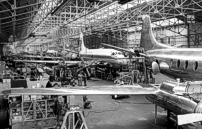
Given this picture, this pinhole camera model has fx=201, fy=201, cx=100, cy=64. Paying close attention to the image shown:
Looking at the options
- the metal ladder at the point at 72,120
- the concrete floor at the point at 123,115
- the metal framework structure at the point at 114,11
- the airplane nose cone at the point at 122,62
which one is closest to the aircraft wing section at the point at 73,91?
the metal ladder at the point at 72,120

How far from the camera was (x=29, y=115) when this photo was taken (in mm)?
9984

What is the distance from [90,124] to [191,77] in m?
6.38

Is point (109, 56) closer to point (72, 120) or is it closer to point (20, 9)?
point (20, 9)

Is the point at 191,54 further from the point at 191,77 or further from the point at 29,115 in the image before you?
the point at 29,115

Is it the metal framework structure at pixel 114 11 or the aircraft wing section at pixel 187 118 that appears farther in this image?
the metal framework structure at pixel 114 11

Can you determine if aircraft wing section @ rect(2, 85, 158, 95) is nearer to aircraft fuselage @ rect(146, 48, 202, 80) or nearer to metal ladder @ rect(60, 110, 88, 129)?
metal ladder @ rect(60, 110, 88, 129)

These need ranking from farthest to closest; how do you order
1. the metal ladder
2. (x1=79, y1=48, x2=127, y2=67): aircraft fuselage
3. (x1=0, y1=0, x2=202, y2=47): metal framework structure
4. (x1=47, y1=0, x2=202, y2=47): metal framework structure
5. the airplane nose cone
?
(x1=47, y1=0, x2=202, y2=47): metal framework structure, (x1=79, y1=48, x2=127, y2=67): aircraft fuselage, the airplane nose cone, (x1=0, y1=0, x2=202, y2=47): metal framework structure, the metal ladder

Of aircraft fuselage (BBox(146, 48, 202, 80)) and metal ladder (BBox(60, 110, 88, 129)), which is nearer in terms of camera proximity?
metal ladder (BBox(60, 110, 88, 129))

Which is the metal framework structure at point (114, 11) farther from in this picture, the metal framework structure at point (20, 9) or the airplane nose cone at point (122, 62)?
the airplane nose cone at point (122, 62)

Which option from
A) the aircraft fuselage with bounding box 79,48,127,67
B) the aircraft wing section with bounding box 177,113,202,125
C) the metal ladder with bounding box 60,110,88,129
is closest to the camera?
the aircraft wing section with bounding box 177,113,202,125

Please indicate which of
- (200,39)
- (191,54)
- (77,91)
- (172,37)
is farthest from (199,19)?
(77,91)

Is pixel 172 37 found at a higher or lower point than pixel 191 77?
higher

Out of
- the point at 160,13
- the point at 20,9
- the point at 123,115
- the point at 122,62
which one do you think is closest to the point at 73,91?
the point at 123,115

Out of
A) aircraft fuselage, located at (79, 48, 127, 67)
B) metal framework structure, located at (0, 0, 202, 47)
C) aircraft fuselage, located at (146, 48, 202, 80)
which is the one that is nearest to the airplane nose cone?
aircraft fuselage, located at (79, 48, 127, 67)
